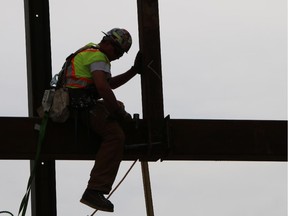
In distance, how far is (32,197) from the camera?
7941mm

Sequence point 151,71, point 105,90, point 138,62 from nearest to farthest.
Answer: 1. point 105,90
2. point 151,71
3. point 138,62

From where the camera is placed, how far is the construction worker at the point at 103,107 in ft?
22.7

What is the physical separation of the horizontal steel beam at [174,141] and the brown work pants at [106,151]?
0.34 ft

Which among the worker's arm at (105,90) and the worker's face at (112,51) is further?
the worker's face at (112,51)

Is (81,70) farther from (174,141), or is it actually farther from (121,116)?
(174,141)

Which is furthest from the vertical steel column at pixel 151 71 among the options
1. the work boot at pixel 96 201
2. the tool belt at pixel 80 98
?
the work boot at pixel 96 201

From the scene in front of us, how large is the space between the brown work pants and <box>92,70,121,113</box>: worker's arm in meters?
0.10

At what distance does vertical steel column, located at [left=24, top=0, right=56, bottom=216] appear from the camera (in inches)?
309

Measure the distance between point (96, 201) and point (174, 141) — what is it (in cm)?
67

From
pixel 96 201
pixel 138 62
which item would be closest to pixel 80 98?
Result: pixel 138 62

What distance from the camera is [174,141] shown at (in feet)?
23.6

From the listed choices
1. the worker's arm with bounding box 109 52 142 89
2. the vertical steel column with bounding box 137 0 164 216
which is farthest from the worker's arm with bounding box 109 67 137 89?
the vertical steel column with bounding box 137 0 164 216

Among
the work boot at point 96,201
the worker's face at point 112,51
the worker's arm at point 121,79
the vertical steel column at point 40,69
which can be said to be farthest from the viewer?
the vertical steel column at point 40,69

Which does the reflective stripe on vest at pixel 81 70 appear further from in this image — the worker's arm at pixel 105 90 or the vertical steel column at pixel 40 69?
the vertical steel column at pixel 40 69
